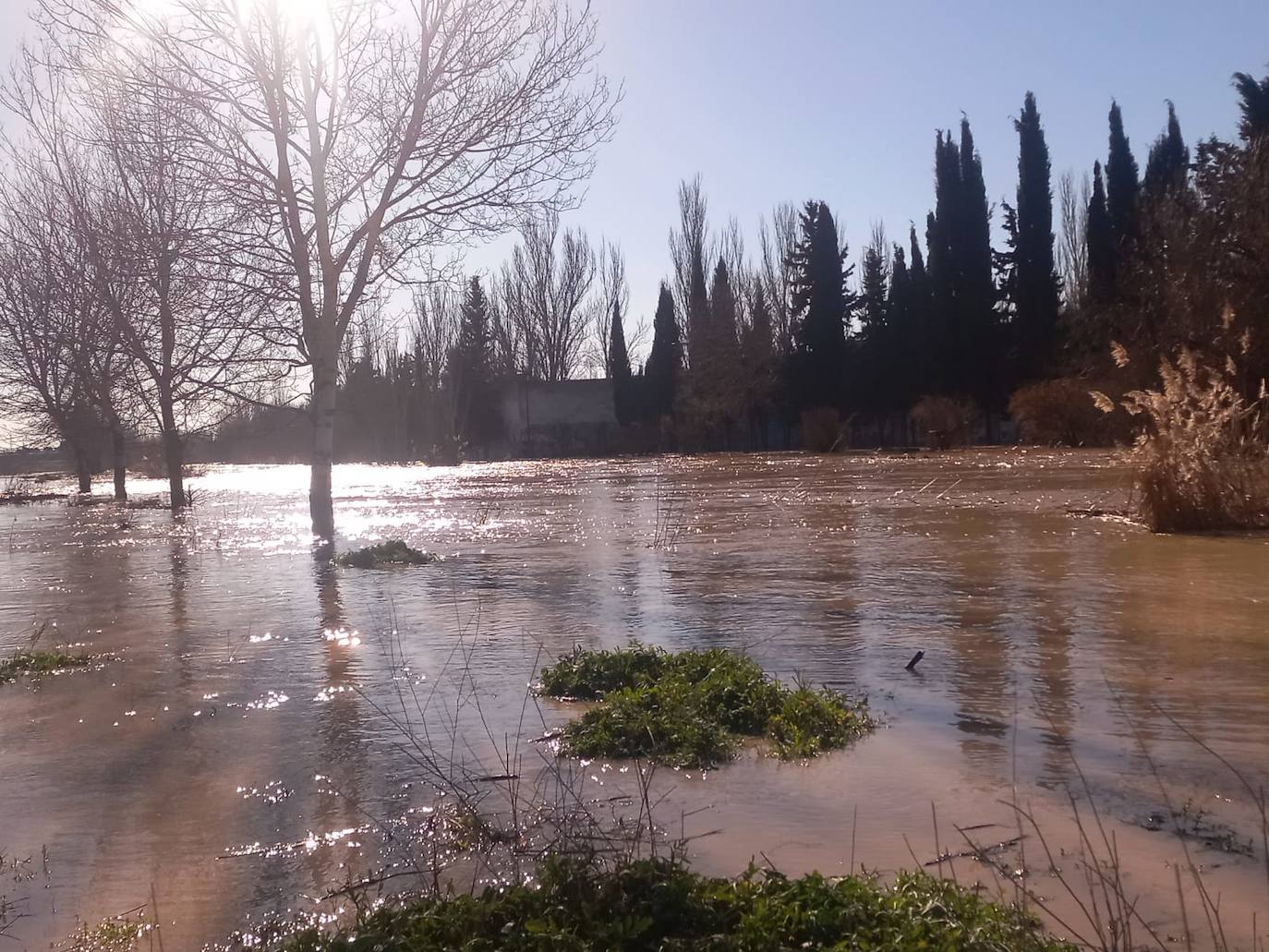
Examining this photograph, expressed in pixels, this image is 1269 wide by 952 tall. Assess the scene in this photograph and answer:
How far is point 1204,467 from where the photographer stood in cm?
1035

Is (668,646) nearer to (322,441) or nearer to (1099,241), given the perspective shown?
(322,441)

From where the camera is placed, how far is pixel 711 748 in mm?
4051

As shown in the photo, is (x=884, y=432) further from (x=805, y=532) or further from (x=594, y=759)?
(x=594, y=759)

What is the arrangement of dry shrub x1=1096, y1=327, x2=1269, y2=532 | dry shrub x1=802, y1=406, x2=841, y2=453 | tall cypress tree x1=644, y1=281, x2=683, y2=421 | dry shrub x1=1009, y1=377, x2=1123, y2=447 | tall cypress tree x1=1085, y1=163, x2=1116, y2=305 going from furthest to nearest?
1. tall cypress tree x1=644, y1=281, x2=683, y2=421
2. tall cypress tree x1=1085, y1=163, x2=1116, y2=305
3. dry shrub x1=802, y1=406, x2=841, y2=453
4. dry shrub x1=1009, y1=377, x2=1123, y2=447
5. dry shrub x1=1096, y1=327, x2=1269, y2=532

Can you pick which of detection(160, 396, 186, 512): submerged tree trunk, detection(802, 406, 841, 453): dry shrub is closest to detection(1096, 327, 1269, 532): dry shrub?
detection(160, 396, 186, 512): submerged tree trunk

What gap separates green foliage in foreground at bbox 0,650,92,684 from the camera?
227 inches

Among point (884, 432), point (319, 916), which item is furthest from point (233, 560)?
point (884, 432)

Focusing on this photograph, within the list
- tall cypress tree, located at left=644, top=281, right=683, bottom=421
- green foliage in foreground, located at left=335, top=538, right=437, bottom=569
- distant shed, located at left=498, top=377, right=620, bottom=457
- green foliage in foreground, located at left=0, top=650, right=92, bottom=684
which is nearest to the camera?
green foliage in foreground, located at left=0, top=650, right=92, bottom=684

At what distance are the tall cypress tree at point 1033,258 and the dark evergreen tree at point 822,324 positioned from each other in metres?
7.06

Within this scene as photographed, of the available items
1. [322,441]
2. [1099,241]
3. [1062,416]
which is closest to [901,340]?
[1099,241]

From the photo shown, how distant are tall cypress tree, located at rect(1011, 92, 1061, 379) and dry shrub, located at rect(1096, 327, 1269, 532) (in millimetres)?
33225

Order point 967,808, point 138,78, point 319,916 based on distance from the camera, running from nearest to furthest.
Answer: point 319,916 < point 967,808 < point 138,78

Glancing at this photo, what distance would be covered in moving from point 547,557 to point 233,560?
3.18 m

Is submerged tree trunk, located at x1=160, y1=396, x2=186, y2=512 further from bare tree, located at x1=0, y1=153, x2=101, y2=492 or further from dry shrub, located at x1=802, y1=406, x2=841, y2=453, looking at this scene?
dry shrub, located at x1=802, y1=406, x2=841, y2=453
